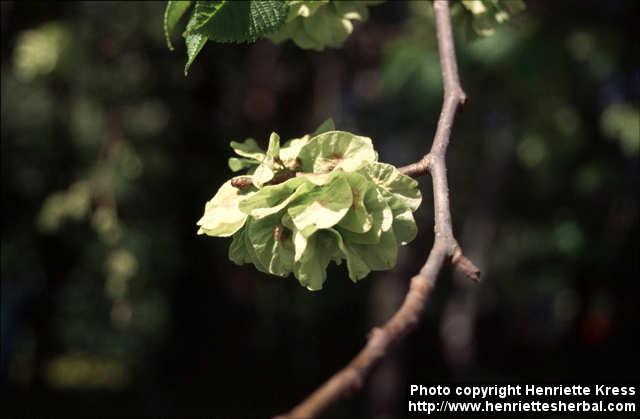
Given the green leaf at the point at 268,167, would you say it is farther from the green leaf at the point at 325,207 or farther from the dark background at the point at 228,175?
the dark background at the point at 228,175

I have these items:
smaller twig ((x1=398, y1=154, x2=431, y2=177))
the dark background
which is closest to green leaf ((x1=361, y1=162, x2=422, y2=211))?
smaller twig ((x1=398, y1=154, x2=431, y2=177))

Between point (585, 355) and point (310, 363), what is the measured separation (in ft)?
→ 8.55

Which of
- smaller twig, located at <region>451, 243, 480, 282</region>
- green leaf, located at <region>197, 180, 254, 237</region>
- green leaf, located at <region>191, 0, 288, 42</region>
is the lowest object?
green leaf, located at <region>197, 180, 254, 237</region>

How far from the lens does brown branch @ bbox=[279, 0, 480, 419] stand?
1.42ft

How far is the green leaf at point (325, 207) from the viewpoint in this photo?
0.73 meters

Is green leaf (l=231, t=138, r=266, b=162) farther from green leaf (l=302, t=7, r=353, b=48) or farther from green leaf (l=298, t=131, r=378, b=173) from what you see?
green leaf (l=302, t=7, r=353, b=48)

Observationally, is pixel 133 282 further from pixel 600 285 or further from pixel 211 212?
pixel 211 212

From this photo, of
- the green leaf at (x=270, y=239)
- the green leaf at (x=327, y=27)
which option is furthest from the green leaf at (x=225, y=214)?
the green leaf at (x=327, y=27)

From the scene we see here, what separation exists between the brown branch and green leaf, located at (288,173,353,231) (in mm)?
81

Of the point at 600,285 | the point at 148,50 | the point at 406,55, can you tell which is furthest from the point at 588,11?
the point at 148,50

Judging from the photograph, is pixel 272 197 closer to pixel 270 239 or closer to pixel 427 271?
pixel 270 239

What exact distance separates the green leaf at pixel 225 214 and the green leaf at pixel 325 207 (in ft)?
0.22

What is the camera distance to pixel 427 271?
0.58 metres

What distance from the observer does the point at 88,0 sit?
3.46 m
